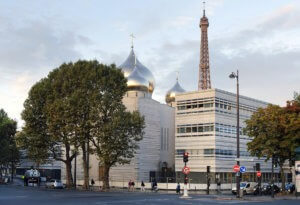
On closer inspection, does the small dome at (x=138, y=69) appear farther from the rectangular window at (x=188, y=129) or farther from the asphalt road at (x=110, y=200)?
the asphalt road at (x=110, y=200)

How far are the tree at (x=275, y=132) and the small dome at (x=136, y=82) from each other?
3868cm

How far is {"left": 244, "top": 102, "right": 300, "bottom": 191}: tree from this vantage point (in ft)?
170

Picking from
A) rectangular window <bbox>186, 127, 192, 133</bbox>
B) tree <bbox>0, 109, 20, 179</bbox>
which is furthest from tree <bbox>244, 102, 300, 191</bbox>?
tree <bbox>0, 109, 20, 179</bbox>

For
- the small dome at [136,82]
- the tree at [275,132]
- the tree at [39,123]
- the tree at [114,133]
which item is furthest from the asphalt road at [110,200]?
the small dome at [136,82]

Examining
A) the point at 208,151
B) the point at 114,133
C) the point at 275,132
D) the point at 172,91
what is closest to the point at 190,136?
the point at 208,151

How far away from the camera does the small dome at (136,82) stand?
9056 cm

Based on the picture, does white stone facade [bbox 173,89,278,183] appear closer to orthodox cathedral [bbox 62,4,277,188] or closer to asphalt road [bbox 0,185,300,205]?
orthodox cathedral [bbox 62,4,277,188]

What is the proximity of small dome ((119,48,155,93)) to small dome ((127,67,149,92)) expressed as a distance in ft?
4.91

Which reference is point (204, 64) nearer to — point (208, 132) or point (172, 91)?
point (172, 91)

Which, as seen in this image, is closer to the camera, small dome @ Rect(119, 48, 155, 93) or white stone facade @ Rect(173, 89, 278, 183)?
white stone facade @ Rect(173, 89, 278, 183)

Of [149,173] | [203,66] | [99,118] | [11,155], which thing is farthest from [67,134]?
[203,66]

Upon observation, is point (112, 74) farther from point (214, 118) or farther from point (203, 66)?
point (203, 66)

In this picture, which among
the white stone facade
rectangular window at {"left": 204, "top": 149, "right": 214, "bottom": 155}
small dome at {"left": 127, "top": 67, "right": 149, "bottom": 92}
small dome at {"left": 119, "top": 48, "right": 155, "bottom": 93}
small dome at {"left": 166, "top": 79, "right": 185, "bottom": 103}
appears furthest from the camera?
small dome at {"left": 166, "top": 79, "right": 185, "bottom": 103}

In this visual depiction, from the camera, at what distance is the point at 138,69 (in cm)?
9500
